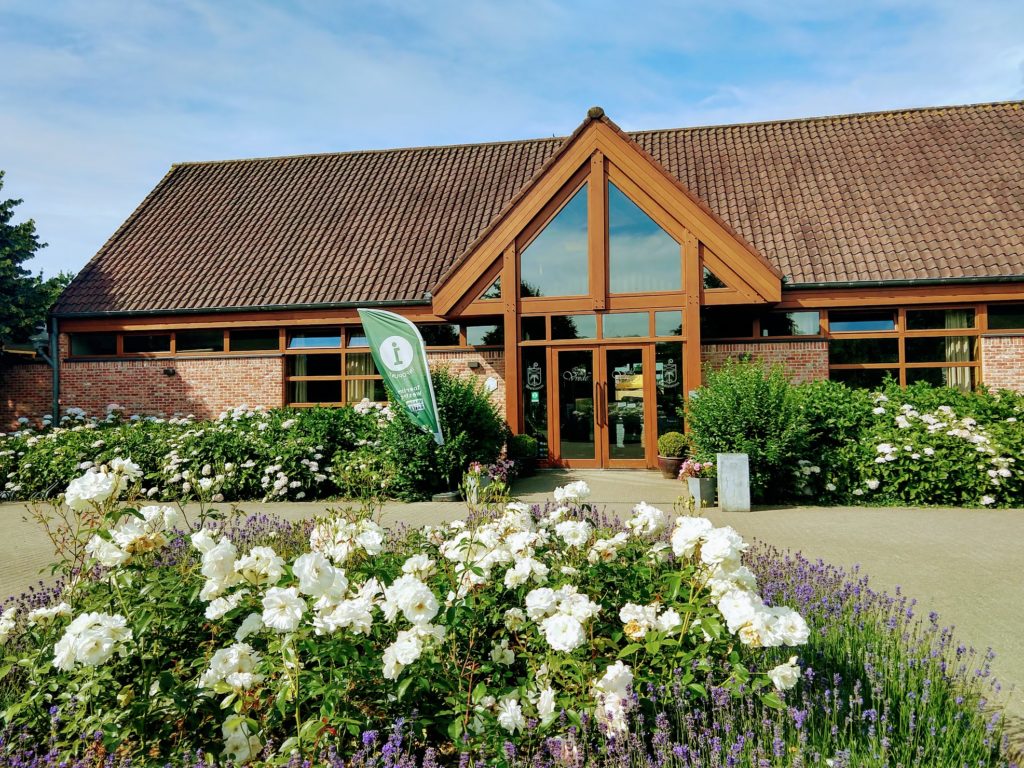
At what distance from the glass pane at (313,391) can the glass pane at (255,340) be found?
1.06m

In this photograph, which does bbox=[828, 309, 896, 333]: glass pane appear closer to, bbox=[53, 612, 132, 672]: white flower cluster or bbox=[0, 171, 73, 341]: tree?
bbox=[53, 612, 132, 672]: white flower cluster

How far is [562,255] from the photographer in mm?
13148

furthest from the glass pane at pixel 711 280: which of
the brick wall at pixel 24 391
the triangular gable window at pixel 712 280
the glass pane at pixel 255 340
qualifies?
the brick wall at pixel 24 391

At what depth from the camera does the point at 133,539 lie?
287 cm

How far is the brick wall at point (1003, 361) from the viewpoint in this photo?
42.5ft

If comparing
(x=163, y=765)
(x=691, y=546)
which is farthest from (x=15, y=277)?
(x=691, y=546)

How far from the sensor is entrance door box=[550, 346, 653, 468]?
13031 millimetres

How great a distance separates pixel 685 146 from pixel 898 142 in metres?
5.19

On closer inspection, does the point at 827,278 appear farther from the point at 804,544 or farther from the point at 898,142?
the point at 804,544

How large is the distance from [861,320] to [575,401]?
606 cm

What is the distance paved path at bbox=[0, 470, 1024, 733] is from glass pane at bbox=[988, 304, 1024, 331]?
583 cm

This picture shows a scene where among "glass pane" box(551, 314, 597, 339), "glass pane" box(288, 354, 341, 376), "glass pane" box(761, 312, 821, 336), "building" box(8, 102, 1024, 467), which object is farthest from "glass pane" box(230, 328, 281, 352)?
"glass pane" box(761, 312, 821, 336)

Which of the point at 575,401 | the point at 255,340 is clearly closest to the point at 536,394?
the point at 575,401

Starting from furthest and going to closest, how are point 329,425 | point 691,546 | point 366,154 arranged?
point 366,154 → point 329,425 → point 691,546
